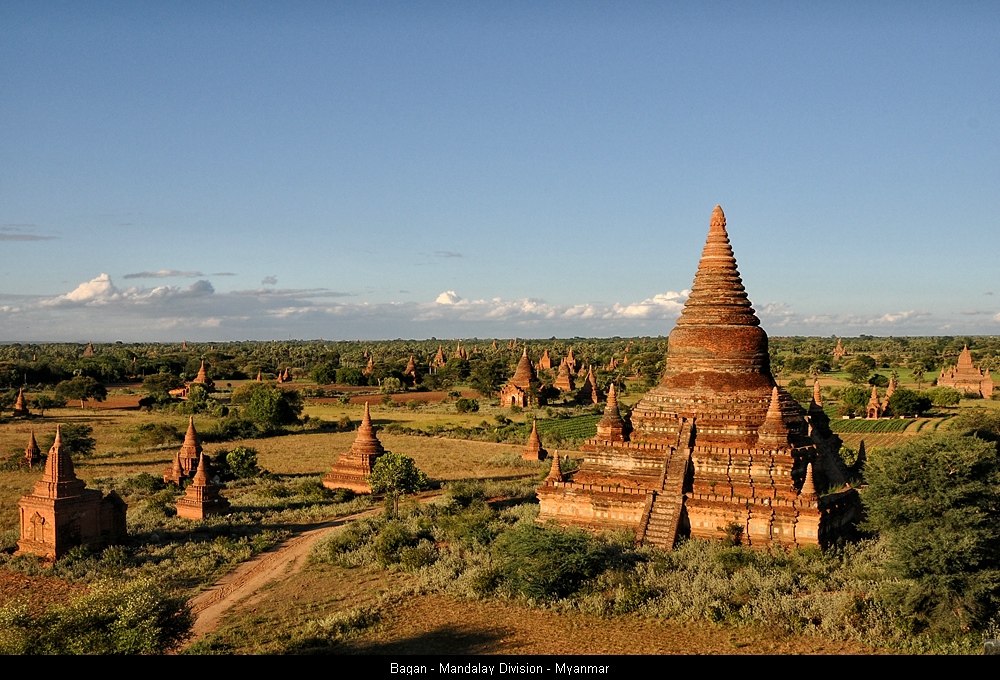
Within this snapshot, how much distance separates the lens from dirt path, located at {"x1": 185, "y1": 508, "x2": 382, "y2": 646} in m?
16.3

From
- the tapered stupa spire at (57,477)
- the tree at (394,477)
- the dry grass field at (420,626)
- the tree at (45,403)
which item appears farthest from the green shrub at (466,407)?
the tapered stupa spire at (57,477)

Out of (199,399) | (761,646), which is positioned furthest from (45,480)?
(199,399)

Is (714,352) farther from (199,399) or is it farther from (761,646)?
(199,399)

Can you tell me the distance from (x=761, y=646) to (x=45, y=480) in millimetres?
17116

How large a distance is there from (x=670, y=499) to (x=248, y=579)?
33.5 ft

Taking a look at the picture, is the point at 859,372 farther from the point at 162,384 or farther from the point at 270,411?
the point at 162,384

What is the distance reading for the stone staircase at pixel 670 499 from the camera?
20.0m

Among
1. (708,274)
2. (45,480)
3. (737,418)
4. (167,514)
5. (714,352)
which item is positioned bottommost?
(167,514)

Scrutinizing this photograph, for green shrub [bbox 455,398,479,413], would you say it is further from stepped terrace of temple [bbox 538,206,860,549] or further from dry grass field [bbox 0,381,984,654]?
stepped terrace of temple [bbox 538,206,860,549]

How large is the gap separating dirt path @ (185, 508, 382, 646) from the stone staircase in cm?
859

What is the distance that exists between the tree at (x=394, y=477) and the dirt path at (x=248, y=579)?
12.9ft

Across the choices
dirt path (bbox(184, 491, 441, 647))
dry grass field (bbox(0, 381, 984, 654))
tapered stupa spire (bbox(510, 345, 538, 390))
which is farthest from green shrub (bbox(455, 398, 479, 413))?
dirt path (bbox(184, 491, 441, 647))

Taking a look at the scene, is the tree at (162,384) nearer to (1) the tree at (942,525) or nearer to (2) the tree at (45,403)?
(2) the tree at (45,403)

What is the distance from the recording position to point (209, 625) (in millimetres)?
15750
